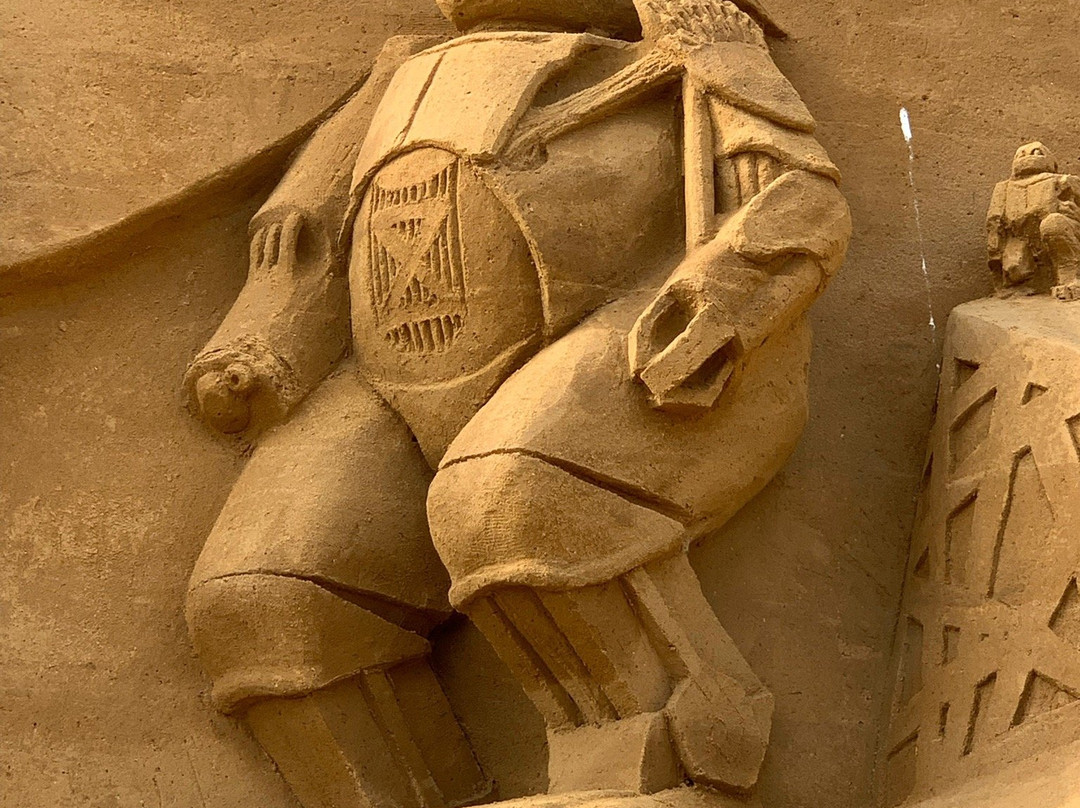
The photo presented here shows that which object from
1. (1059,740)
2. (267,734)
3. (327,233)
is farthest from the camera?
(327,233)

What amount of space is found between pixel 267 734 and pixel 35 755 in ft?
1.37

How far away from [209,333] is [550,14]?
3.00 feet

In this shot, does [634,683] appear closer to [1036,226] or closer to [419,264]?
[419,264]

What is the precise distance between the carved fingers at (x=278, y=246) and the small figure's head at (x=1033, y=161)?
4.53 ft

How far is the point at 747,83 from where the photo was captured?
12.3ft

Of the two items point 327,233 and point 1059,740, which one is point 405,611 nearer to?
point 327,233

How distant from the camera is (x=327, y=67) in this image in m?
4.35

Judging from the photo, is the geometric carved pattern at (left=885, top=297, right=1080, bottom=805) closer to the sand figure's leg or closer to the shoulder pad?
the shoulder pad

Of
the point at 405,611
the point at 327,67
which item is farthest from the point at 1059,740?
the point at 327,67

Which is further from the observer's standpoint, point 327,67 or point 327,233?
point 327,67

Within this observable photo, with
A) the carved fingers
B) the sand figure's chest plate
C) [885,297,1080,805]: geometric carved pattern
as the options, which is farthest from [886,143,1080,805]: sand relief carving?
the carved fingers

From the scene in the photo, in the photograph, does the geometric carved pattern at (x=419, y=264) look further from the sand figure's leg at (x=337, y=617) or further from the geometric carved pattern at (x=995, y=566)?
the geometric carved pattern at (x=995, y=566)

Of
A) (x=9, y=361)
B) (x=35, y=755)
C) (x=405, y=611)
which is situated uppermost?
(x=9, y=361)

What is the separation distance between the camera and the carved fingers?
13.3 ft
